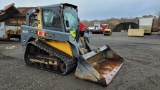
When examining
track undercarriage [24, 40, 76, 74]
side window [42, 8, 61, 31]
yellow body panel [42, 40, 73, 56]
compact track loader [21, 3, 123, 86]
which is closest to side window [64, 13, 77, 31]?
compact track loader [21, 3, 123, 86]

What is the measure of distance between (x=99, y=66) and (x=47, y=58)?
1.63 metres

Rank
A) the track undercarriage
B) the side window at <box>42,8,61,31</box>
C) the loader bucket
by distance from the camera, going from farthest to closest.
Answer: the side window at <box>42,8,61,31</box>
the track undercarriage
the loader bucket

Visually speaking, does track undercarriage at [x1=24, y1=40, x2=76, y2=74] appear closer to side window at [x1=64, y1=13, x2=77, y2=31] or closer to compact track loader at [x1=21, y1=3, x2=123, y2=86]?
compact track loader at [x1=21, y1=3, x2=123, y2=86]

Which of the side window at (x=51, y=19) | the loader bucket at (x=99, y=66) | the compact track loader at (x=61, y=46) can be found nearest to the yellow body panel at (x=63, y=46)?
the compact track loader at (x=61, y=46)

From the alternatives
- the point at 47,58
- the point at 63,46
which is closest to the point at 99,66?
the point at 63,46

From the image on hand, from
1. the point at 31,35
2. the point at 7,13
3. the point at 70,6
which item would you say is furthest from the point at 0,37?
the point at 70,6

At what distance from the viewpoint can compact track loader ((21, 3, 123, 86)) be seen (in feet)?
17.4

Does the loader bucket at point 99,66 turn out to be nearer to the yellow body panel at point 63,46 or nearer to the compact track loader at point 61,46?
the compact track loader at point 61,46

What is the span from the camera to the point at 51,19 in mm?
5832

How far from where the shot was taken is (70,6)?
6059 millimetres

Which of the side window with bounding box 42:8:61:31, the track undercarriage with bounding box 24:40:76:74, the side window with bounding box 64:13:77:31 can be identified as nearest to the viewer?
the track undercarriage with bounding box 24:40:76:74

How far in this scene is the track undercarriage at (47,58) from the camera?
5282 millimetres

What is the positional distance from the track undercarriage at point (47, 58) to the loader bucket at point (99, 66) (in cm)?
48

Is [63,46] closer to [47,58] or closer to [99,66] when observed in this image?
[47,58]
